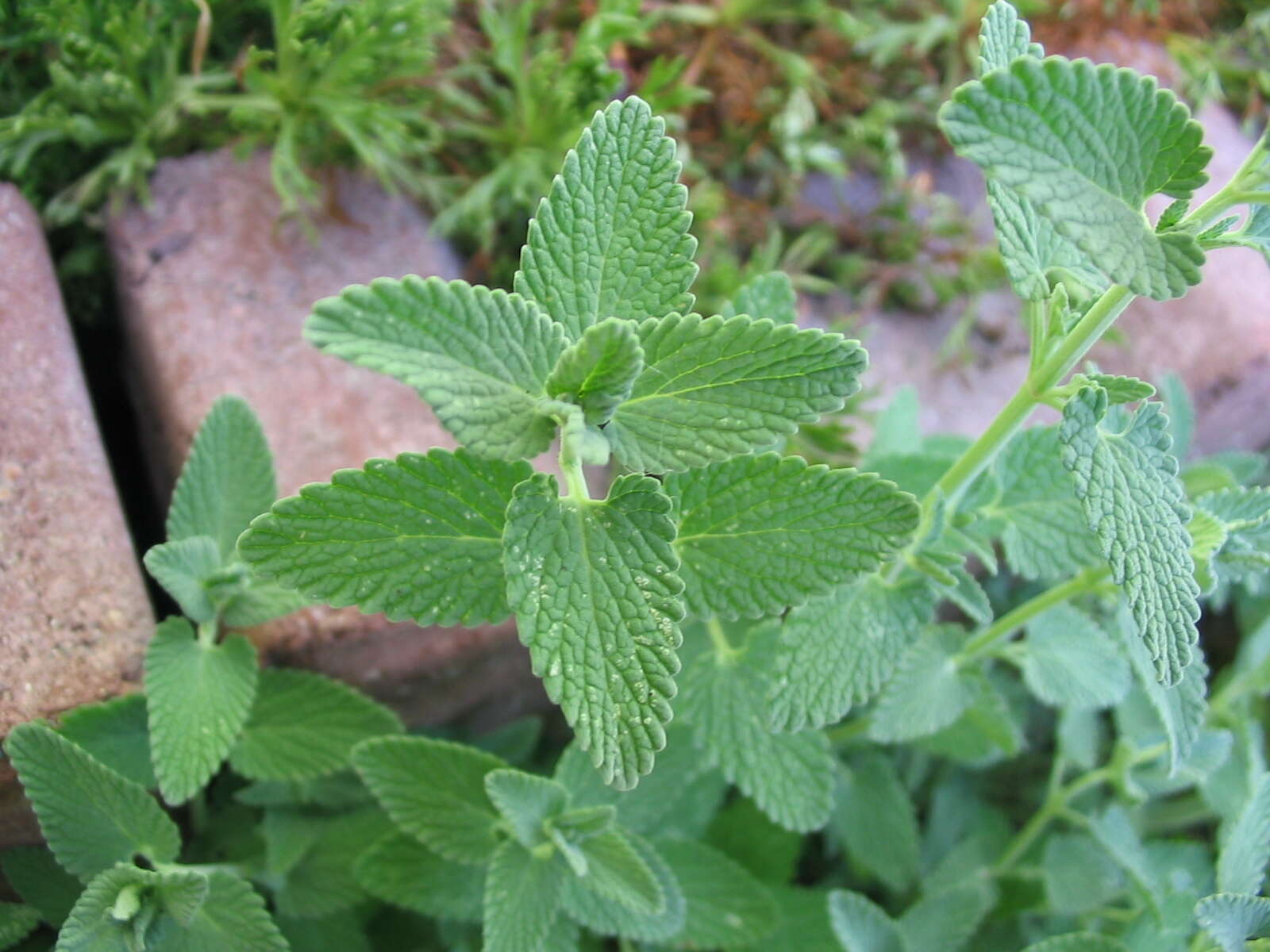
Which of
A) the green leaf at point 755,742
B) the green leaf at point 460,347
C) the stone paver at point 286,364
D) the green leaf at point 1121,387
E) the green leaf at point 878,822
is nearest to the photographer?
the green leaf at point 460,347

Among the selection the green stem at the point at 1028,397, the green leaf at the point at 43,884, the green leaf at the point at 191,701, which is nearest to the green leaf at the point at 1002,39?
the green stem at the point at 1028,397

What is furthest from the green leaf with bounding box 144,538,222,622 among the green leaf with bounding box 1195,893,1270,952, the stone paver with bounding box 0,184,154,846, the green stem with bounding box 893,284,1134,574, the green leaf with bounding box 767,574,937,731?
the green leaf with bounding box 1195,893,1270,952

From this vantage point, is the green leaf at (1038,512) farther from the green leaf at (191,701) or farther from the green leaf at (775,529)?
the green leaf at (191,701)

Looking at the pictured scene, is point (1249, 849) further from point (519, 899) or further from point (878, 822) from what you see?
point (519, 899)

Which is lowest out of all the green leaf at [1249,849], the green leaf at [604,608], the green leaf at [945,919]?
the green leaf at [945,919]

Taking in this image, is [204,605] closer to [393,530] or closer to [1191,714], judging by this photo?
[393,530]
